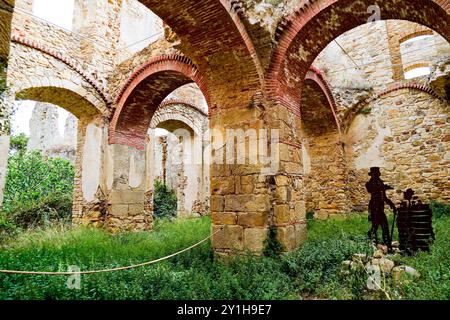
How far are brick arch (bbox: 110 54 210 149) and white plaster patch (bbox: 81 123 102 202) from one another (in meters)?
0.51

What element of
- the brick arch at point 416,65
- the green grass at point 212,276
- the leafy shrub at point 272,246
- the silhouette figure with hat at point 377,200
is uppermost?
the brick arch at point 416,65

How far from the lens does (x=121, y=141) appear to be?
8070 millimetres

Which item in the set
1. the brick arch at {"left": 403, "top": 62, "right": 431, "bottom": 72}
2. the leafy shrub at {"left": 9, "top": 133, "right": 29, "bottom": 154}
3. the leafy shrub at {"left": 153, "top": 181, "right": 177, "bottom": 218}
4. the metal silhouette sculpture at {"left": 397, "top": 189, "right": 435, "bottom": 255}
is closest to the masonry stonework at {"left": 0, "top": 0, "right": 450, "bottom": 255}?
the leafy shrub at {"left": 153, "top": 181, "right": 177, "bottom": 218}

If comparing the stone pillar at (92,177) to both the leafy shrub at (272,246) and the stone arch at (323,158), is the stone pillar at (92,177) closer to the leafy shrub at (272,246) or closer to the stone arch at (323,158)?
the leafy shrub at (272,246)

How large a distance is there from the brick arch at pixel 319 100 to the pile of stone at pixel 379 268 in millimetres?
4565

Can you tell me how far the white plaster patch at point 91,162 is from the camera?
800cm

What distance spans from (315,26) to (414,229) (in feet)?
11.6

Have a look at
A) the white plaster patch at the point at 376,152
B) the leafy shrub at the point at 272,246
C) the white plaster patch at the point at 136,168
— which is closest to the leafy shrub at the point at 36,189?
the white plaster patch at the point at 136,168

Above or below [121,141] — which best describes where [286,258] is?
below

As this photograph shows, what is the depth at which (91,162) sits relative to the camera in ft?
26.8
